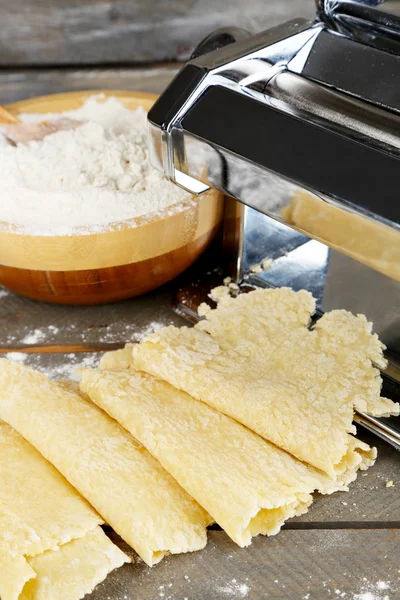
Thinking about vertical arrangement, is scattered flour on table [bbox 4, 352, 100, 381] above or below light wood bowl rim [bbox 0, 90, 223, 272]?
below

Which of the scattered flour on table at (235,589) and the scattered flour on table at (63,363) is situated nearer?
the scattered flour on table at (235,589)

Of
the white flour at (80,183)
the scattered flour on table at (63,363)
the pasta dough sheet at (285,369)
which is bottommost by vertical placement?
the scattered flour on table at (63,363)

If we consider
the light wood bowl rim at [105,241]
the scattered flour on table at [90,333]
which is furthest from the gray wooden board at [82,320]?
the light wood bowl rim at [105,241]

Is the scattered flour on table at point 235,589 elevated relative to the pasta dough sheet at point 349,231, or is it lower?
lower

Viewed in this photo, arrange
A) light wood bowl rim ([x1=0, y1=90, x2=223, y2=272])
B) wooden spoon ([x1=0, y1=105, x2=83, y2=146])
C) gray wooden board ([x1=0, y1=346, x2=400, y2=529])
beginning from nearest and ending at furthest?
gray wooden board ([x1=0, y1=346, x2=400, y2=529])
light wood bowl rim ([x1=0, y1=90, x2=223, y2=272])
wooden spoon ([x1=0, y1=105, x2=83, y2=146])

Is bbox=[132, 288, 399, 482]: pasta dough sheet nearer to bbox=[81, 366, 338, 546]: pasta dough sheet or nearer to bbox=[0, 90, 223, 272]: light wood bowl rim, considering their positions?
bbox=[81, 366, 338, 546]: pasta dough sheet

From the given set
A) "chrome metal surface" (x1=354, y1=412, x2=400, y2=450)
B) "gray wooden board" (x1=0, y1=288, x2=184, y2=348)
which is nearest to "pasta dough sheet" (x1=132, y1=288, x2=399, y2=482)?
"chrome metal surface" (x1=354, y1=412, x2=400, y2=450)

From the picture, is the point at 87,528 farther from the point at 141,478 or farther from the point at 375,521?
the point at 375,521

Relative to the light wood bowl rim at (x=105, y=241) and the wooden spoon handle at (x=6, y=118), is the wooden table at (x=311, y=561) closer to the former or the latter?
the light wood bowl rim at (x=105, y=241)
